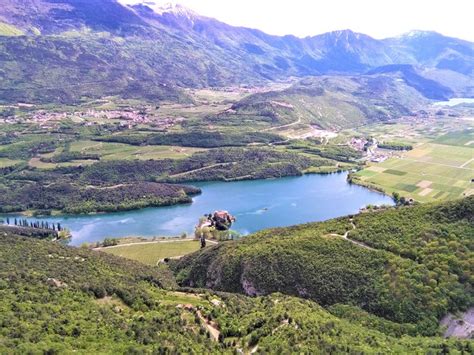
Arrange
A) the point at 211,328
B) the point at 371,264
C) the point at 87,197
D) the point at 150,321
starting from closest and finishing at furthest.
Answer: the point at 150,321 → the point at 211,328 → the point at 371,264 → the point at 87,197

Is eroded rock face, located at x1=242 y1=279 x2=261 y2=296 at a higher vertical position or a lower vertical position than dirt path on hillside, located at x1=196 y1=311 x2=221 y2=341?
lower

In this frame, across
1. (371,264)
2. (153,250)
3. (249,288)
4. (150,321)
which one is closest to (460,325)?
(371,264)

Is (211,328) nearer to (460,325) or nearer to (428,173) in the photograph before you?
(460,325)

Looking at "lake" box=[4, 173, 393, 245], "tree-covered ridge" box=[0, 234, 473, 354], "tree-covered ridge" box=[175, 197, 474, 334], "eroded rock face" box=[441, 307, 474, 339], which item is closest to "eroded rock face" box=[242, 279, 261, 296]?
"tree-covered ridge" box=[175, 197, 474, 334]

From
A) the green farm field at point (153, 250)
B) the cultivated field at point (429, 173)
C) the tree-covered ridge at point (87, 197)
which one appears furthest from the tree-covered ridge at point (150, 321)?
the cultivated field at point (429, 173)

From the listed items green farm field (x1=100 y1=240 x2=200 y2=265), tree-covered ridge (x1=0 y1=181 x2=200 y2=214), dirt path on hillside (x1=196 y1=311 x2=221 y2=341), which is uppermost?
tree-covered ridge (x1=0 y1=181 x2=200 y2=214)

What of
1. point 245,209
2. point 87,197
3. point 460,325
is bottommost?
point 460,325

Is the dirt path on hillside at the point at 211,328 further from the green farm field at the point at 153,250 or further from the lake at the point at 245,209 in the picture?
the lake at the point at 245,209

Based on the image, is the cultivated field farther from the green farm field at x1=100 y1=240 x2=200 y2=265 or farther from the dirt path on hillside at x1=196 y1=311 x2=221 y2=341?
the dirt path on hillside at x1=196 y1=311 x2=221 y2=341
